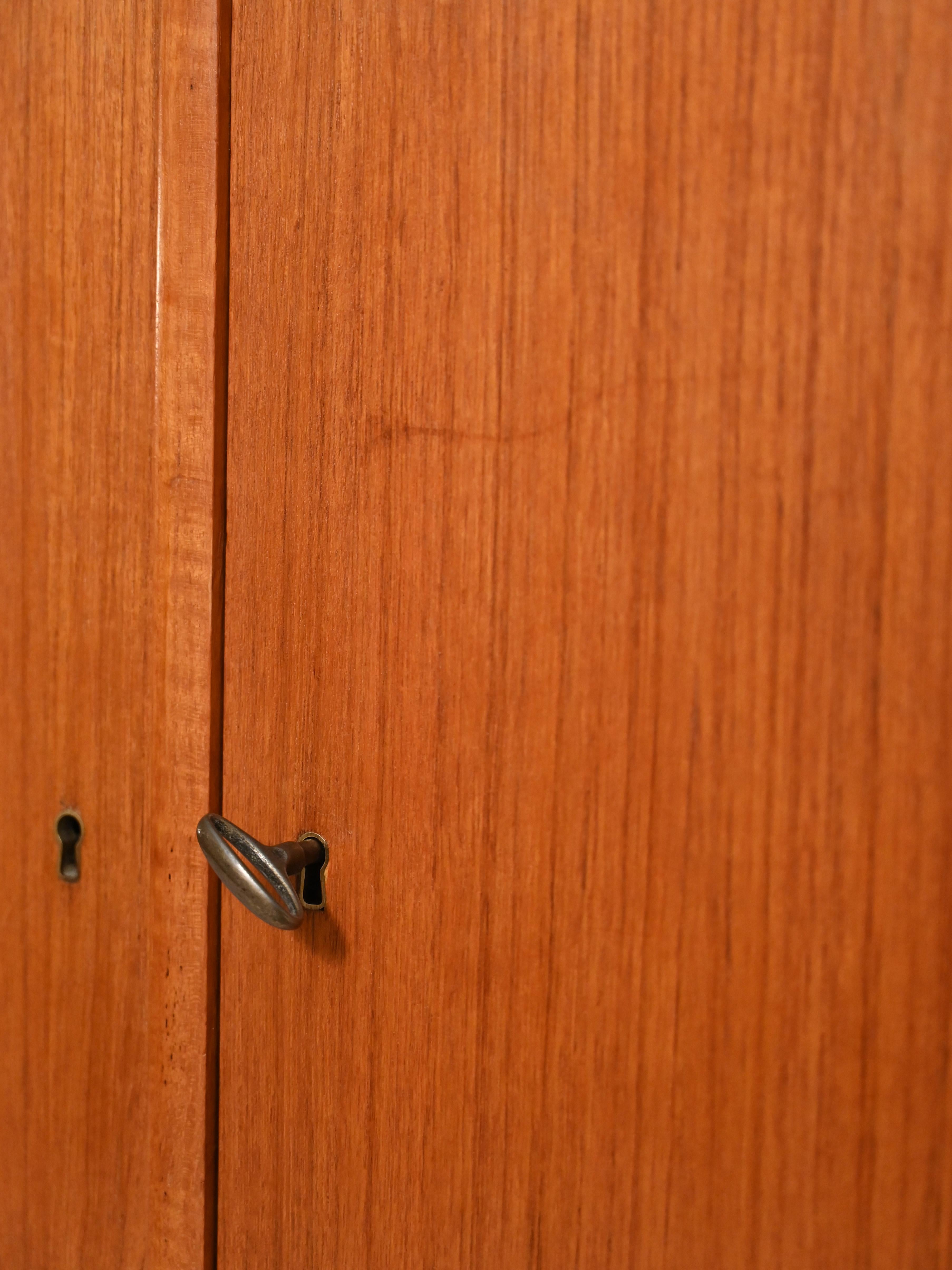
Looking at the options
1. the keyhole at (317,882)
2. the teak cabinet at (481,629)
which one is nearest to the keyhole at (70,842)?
the teak cabinet at (481,629)

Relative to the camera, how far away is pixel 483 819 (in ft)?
1.08

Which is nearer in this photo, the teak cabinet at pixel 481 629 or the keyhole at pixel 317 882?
the teak cabinet at pixel 481 629

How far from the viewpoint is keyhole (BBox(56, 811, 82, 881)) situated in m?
0.43

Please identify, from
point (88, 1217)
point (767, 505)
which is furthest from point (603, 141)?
point (88, 1217)

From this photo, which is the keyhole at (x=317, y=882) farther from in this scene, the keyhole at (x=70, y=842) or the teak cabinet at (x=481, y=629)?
the keyhole at (x=70, y=842)

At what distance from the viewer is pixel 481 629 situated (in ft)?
1.07

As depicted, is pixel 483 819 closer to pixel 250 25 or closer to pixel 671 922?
pixel 671 922

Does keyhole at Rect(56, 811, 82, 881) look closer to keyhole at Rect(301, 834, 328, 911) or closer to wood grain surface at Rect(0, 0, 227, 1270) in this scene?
wood grain surface at Rect(0, 0, 227, 1270)

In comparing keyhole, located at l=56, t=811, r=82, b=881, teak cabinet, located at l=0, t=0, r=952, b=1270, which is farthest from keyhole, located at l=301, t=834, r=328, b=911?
keyhole, located at l=56, t=811, r=82, b=881

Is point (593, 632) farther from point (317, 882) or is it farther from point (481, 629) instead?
point (317, 882)

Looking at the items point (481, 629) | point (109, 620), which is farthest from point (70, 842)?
point (481, 629)

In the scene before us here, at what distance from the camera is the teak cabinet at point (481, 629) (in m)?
0.26

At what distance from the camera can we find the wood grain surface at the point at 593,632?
260mm

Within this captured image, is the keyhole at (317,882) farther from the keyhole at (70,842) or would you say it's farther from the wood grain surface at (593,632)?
the keyhole at (70,842)
